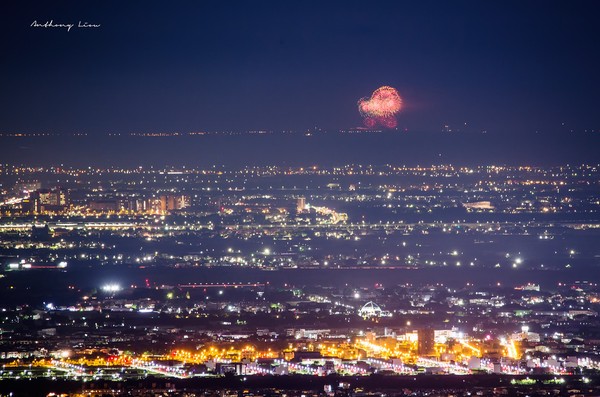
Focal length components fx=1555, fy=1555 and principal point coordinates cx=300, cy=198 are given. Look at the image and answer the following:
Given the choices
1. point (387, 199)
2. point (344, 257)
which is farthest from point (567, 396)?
point (387, 199)

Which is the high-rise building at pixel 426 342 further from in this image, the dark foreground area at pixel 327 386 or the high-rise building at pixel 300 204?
the high-rise building at pixel 300 204

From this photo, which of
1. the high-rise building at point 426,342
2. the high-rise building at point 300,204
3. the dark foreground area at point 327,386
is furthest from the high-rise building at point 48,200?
the dark foreground area at point 327,386

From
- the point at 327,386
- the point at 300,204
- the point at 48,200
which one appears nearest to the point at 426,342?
the point at 327,386

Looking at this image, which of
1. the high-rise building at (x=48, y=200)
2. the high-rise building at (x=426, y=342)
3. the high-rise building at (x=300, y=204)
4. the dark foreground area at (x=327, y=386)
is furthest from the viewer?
the high-rise building at (x=300, y=204)

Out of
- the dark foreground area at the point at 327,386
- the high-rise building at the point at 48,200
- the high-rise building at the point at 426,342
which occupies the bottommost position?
the dark foreground area at the point at 327,386

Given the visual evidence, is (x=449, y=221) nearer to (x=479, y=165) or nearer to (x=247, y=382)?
(x=479, y=165)

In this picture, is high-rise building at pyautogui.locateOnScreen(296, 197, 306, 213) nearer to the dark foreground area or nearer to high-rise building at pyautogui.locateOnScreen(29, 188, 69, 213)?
high-rise building at pyautogui.locateOnScreen(29, 188, 69, 213)
